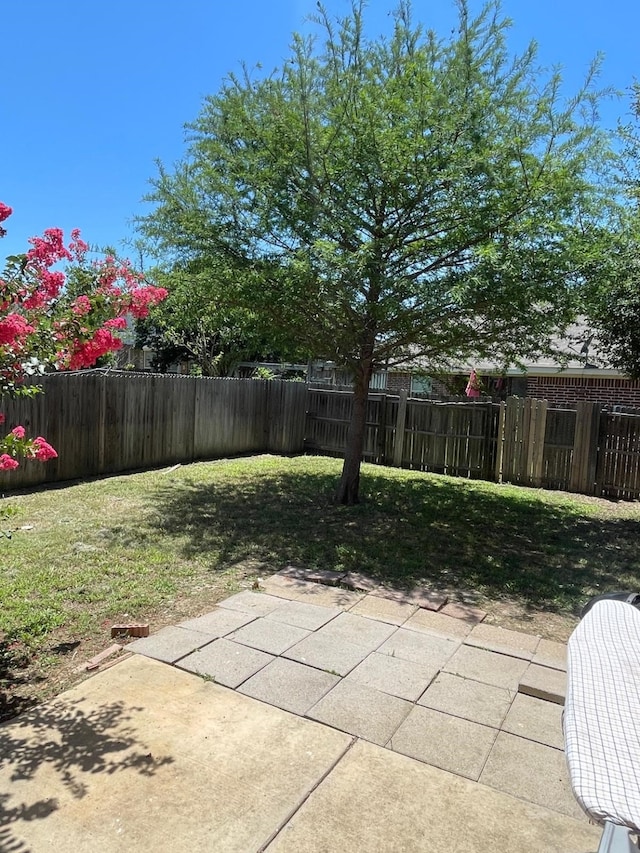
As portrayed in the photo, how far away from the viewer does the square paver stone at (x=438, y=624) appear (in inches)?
154

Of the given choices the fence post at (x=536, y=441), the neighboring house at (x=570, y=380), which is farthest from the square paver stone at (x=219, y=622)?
the fence post at (x=536, y=441)

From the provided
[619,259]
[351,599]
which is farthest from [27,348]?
[619,259]

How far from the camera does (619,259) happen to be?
6262 mm

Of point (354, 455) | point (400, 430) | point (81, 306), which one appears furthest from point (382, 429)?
point (81, 306)

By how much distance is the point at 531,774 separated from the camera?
2.43 meters

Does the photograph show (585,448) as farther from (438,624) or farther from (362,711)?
(362,711)

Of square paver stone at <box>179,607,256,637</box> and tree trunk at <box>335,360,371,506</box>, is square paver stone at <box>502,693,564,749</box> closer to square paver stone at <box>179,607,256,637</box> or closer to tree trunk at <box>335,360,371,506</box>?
square paver stone at <box>179,607,256,637</box>

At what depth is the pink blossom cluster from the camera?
301 centimetres

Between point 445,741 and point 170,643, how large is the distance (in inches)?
69.4

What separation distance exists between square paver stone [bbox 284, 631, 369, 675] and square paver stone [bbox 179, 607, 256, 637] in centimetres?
51

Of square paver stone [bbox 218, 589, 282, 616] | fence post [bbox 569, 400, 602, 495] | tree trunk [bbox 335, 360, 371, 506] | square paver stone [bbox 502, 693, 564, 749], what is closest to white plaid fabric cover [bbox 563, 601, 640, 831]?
square paver stone [bbox 502, 693, 564, 749]

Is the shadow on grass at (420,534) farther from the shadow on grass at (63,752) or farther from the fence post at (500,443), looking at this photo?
the shadow on grass at (63,752)

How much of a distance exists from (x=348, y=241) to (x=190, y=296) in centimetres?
220

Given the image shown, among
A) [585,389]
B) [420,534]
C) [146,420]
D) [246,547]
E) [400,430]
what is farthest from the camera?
[585,389]
